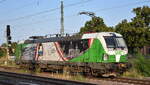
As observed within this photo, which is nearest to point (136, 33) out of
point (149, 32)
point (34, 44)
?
point (149, 32)

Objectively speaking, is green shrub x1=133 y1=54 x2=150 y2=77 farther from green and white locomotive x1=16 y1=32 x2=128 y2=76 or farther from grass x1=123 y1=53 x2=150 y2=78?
green and white locomotive x1=16 y1=32 x2=128 y2=76

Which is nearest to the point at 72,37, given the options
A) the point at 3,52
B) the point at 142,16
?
the point at 142,16

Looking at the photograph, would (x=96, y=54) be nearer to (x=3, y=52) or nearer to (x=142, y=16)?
(x=142, y=16)

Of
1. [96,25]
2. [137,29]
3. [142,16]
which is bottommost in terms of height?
[137,29]

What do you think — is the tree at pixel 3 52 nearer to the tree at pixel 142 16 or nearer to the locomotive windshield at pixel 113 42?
the tree at pixel 142 16

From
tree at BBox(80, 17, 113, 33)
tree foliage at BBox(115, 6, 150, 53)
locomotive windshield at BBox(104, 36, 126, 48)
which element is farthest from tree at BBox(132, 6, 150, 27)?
locomotive windshield at BBox(104, 36, 126, 48)

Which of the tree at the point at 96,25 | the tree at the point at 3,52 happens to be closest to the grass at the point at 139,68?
the tree at the point at 96,25

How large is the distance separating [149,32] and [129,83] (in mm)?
19753

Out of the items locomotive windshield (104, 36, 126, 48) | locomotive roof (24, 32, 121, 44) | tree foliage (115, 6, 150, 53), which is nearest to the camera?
locomotive windshield (104, 36, 126, 48)

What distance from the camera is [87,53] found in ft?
71.2

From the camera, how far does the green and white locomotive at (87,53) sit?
20781 mm

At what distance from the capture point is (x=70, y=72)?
2397 centimetres

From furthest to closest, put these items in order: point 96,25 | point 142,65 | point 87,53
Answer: point 96,25
point 142,65
point 87,53

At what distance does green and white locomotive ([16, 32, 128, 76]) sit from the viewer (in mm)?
20781
